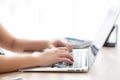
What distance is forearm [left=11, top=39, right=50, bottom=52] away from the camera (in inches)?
52.8

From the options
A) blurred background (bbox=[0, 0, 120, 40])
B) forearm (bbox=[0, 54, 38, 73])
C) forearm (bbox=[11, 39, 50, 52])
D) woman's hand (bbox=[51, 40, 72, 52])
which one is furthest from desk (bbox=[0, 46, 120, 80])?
blurred background (bbox=[0, 0, 120, 40])

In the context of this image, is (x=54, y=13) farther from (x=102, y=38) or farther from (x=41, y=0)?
(x=102, y=38)

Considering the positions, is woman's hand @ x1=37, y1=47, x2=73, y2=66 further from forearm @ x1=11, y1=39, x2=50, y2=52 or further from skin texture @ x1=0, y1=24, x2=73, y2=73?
forearm @ x1=11, y1=39, x2=50, y2=52

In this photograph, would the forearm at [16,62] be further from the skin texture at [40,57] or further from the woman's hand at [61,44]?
the woman's hand at [61,44]

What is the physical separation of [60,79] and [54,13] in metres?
0.89

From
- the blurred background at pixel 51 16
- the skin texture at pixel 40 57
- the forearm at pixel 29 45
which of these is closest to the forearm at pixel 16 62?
the skin texture at pixel 40 57

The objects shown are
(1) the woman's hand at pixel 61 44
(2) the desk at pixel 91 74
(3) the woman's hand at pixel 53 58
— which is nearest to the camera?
(2) the desk at pixel 91 74

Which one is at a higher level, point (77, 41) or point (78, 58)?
point (77, 41)

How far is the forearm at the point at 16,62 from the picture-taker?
106 centimetres

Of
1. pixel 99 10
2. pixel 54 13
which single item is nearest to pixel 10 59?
pixel 54 13

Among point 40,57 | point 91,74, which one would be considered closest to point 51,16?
point 40,57

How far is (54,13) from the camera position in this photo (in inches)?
70.9

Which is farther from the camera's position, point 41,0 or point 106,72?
point 41,0

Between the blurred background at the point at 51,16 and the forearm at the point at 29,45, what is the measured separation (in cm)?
33
